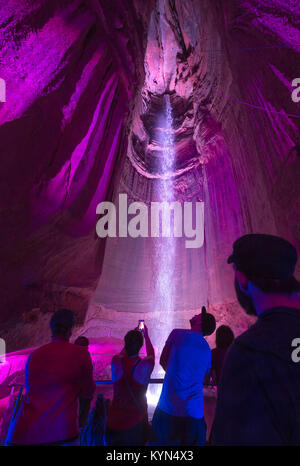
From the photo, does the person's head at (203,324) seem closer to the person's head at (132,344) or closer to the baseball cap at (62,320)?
the person's head at (132,344)

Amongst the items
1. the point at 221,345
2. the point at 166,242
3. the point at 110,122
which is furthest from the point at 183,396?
the point at 166,242

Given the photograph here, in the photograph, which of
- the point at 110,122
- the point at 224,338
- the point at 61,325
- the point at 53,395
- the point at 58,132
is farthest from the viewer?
the point at 110,122

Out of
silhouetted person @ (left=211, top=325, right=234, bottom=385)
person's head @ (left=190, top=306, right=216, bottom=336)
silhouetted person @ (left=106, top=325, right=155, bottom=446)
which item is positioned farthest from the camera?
silhouetted person @ (left=211, top=325, right=234, bottom=385)

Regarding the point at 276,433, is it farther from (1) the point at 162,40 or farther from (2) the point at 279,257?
(1) the point at 162,40

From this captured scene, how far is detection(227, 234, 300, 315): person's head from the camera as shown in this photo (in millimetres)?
782

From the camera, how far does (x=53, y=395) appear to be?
52.0 inches

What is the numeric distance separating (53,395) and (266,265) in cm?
126

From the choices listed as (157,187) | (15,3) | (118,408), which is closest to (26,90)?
(15,3)

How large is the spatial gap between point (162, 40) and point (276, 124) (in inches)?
279

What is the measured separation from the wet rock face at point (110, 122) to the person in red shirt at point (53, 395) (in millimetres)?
2704

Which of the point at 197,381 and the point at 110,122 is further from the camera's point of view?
the point at 110,122

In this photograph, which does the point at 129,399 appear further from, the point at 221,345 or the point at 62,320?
the point at 221,345

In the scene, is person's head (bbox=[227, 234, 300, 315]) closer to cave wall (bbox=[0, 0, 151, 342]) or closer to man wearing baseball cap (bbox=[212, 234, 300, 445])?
man wearing baseball cap (bbox=[212, 234, 300, 445])

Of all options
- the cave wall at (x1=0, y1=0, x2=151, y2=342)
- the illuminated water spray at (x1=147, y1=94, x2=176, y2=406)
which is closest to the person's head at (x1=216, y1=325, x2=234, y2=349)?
the cave wall at (x1=0, y1=0, x2=151, y2=342)
